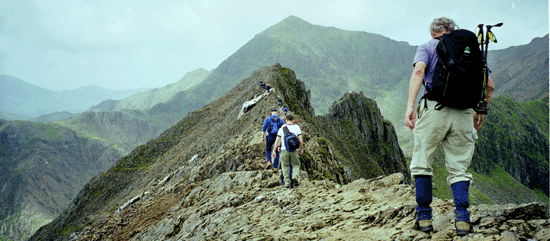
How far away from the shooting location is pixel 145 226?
50.3ft

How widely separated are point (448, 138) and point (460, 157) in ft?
1.18

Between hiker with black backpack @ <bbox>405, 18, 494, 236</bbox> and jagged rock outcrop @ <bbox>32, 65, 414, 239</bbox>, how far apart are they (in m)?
7.87

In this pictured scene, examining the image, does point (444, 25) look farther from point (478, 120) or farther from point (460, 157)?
point (460, 157)

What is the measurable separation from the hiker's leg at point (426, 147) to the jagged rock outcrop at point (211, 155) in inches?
301

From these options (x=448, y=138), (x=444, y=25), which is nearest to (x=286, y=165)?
(x=448, y=138)

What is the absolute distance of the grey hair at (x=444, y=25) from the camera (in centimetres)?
532

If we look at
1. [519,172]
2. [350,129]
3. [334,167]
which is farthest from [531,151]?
[334,167]

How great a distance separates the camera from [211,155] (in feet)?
86.5

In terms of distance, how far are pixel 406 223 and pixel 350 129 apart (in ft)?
302

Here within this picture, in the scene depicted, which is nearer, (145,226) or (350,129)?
(145,226)

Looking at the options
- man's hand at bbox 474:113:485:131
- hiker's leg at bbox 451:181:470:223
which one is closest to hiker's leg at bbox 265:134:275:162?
man's hand at bbox 474:113:485:131

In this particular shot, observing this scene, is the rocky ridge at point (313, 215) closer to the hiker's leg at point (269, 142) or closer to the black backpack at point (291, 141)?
the hiker's leg at point (269, 142)

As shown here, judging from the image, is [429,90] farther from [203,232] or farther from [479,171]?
[479,171]

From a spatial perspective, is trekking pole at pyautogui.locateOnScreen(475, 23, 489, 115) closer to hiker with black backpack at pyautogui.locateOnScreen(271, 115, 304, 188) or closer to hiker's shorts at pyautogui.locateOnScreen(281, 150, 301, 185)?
hiker with black backpack at pyautogui.locateOnScreen(271, 115, 304, 188)
